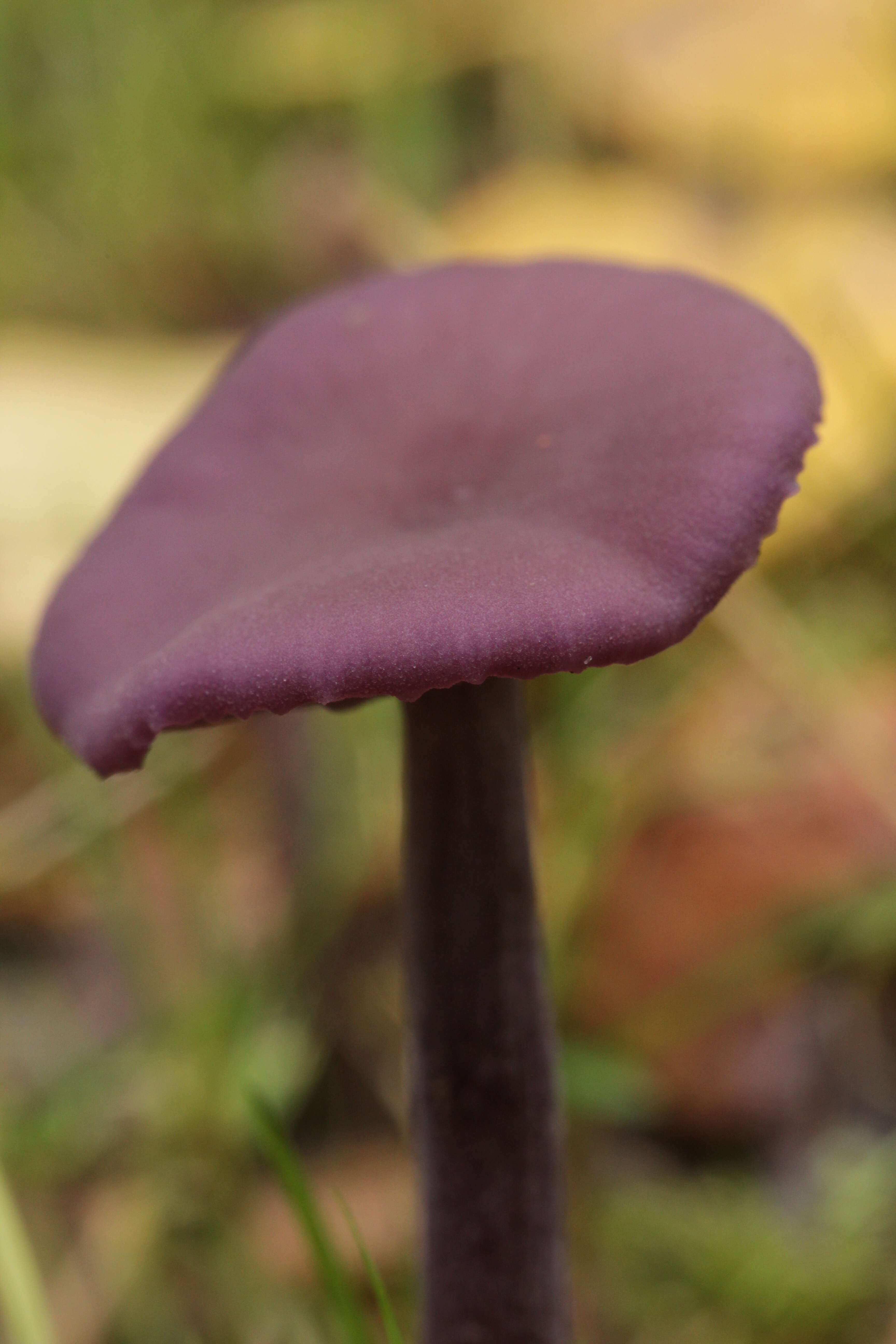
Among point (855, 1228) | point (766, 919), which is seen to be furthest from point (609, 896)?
point (855, 1228)

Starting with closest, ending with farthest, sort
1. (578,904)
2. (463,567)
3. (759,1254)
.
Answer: (463,567)
(759,1254)
(578,904)

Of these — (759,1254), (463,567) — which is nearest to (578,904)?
(759,1254)

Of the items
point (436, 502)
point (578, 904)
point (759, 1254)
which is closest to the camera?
point (436, 502)

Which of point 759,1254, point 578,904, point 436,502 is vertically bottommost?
point 759,1254

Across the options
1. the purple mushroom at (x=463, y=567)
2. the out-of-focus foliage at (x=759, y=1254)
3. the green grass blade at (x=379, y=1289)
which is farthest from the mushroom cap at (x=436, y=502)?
the out-of-focus foliage at (x=759, y=1254)

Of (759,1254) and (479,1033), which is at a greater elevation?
(479,1033)

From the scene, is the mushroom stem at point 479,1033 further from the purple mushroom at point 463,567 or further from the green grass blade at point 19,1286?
the green grass blade at point 19,1286

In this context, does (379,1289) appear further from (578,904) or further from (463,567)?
(578,904)
